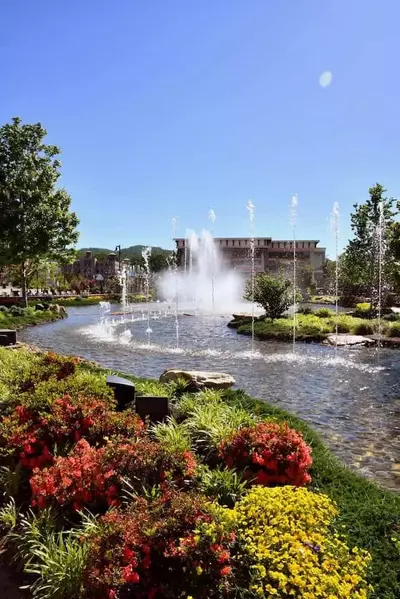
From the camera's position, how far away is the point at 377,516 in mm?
→ 4867

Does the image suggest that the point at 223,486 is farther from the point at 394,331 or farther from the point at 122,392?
the point at 394,331

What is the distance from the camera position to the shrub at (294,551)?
333 cm

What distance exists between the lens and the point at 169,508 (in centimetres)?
397

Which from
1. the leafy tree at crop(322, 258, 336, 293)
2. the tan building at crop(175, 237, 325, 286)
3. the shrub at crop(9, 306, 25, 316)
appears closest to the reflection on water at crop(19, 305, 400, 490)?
the shrub at crop(9, 306, 25, 316)

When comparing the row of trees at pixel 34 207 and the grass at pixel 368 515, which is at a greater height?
the row of trees at pixel 34 207

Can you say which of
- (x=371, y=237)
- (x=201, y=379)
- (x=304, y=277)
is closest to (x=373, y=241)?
(x=371, y=237)

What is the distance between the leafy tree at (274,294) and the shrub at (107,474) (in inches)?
938

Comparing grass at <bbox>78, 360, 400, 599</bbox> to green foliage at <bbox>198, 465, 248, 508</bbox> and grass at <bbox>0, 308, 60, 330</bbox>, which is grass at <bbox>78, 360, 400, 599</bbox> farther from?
grass at <bbox>0, 308, 60, 330</bbox>

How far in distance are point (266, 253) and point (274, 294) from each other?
99.3 meters

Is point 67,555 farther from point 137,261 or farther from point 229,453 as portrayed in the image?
point 137,261

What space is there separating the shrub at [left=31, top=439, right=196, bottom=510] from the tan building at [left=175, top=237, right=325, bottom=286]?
9130 centimetres

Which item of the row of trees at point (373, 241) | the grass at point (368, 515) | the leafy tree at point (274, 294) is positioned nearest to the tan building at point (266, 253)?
the row of trees at point (373, 241)

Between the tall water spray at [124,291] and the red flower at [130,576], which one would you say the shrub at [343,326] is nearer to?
the red flower at [130,576]

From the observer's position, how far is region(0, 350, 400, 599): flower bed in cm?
355
